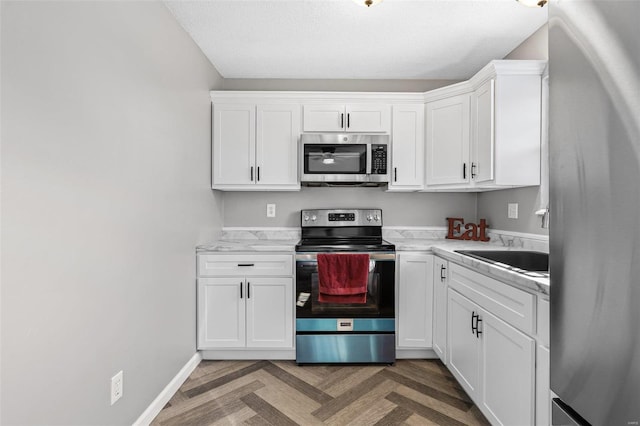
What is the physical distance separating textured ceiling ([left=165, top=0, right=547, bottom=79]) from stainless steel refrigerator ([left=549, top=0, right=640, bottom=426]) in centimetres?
170

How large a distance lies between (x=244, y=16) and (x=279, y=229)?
5.75ft

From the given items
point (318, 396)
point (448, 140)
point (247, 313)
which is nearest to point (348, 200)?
point (448, 140)

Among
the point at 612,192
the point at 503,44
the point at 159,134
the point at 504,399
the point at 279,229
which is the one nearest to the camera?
the point at 612,192

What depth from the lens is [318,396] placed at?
6.76 feet

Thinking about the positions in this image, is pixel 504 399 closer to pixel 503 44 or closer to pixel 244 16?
pixel 503 44

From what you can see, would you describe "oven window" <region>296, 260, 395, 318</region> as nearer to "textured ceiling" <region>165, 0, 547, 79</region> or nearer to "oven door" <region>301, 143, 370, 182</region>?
"oven door" <region>301, 143, 370, 182</region>

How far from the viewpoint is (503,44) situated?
2449mm

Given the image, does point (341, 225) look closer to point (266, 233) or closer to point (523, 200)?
point (266, 233)

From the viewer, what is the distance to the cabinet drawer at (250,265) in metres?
2.46

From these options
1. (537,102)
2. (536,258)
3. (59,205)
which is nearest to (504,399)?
(536,258)

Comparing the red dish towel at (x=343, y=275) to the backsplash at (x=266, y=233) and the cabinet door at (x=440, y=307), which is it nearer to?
the cabinet door at (x=440, y=307)

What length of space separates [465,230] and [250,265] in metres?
1.96

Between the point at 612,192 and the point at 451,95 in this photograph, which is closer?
the point at 612,192

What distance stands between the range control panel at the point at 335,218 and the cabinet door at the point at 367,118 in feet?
2.46
